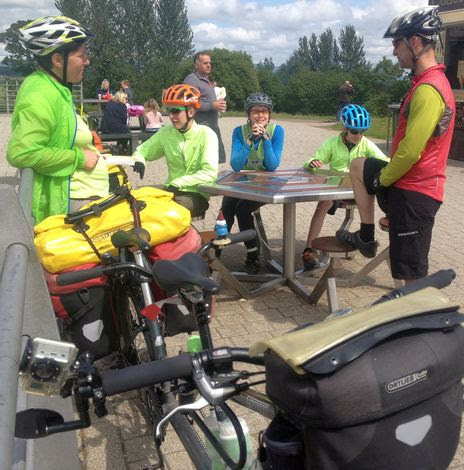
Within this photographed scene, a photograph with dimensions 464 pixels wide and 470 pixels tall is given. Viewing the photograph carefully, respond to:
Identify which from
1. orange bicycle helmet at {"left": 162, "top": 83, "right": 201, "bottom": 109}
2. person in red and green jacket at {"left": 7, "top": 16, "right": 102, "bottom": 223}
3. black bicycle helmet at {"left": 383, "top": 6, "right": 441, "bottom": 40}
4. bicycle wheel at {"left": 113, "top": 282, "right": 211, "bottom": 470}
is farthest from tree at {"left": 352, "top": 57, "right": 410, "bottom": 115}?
bicycle wheel at {"left": 113, "top": 282, "right": 211, "bottom": 470}

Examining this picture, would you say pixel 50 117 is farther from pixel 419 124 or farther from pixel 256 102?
pixel 256 102

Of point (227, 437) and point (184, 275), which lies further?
point (184, 275)

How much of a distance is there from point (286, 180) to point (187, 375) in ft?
12.2

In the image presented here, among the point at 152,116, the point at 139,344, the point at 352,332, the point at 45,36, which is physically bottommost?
the point at 139,344

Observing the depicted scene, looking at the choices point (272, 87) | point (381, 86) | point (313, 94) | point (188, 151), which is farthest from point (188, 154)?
point (272, 87)

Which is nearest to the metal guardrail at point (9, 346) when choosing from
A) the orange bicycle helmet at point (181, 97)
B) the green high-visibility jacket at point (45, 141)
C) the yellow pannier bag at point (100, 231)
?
the yellow pannier bag at point (100, 231)

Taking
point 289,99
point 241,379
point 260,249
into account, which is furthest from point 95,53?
point 241,379

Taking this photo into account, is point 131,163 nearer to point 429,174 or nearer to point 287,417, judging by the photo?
point 429,174

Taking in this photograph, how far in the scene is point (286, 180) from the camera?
16.2 ft

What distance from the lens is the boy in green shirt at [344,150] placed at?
5258mm

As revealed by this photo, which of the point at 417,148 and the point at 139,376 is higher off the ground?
the point at 417,148

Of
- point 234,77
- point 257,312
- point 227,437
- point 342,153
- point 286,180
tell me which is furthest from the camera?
point 234,77

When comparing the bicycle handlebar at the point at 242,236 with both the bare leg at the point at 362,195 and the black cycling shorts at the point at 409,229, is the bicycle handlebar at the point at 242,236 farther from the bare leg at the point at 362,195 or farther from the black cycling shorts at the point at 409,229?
the bare leg at the point at 362,195

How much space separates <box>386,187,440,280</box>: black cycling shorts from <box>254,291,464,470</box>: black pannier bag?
2.33 meters
